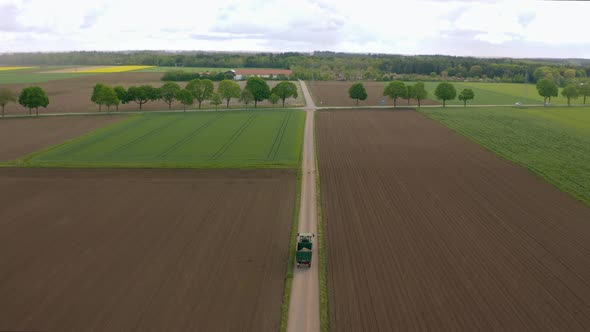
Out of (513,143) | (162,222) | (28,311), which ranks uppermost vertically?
(513,143)

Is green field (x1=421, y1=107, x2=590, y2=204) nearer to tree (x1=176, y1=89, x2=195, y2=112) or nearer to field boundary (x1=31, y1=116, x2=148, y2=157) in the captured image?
tree (x1=176, y1=89, x2=195, y2=112)

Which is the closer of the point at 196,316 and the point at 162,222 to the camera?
the point at 196,316

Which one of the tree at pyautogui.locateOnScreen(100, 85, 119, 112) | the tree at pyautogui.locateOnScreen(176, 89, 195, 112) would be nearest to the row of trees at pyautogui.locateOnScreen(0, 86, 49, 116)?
the tree at pyautogui.locateOnScreen(100, 85, 119, 112)

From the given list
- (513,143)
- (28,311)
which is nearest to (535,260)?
(28,311)

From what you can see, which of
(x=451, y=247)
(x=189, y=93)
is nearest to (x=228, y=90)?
(x=189, y=93)

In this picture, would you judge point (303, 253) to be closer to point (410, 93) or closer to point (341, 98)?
point (410, 93)

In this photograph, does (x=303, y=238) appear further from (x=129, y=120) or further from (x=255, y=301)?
(x=129, y=120)
